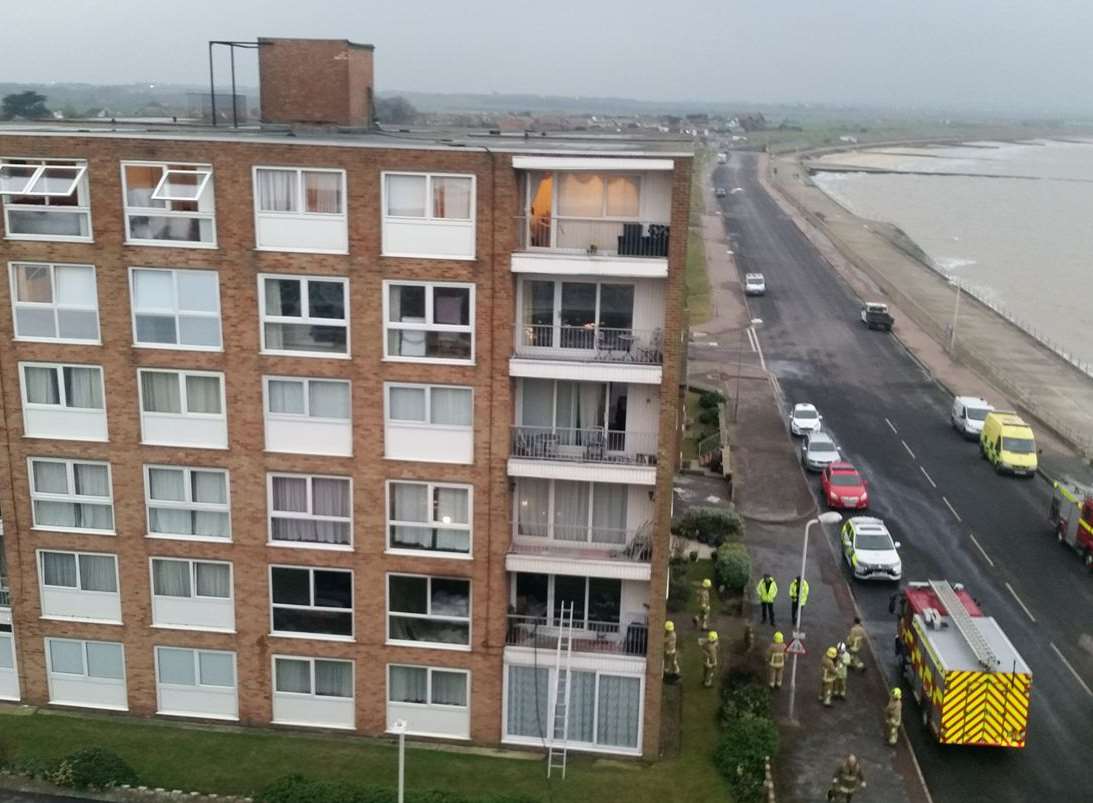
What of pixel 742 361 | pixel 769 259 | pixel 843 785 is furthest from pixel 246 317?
pixel 769 259

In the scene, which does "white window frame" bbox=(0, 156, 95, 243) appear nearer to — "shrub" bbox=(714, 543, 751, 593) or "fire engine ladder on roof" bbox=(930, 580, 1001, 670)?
"shrub" bbox=(714, 543, 751, 593)

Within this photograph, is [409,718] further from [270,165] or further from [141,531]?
[270,165]

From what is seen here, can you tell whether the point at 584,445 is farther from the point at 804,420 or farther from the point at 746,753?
the point at 804,420

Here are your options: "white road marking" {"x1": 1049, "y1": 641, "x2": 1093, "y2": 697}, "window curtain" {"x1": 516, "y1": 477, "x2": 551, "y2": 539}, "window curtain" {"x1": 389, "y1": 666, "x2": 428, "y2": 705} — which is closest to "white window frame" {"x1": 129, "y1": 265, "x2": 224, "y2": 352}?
"window curtain" {"x1": 516, "y1": 477, "x2": 551, "y2": 539}

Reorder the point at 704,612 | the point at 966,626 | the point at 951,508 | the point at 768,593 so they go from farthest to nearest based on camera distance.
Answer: the point at 951,508 < the point at 768,593 < the point at 704,612 < the point at 966,626

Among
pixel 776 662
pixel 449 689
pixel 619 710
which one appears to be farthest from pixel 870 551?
pixel 449 689

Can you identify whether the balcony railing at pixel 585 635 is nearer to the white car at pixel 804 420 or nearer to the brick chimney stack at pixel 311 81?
the brick chimney stack at pixel 311 81
